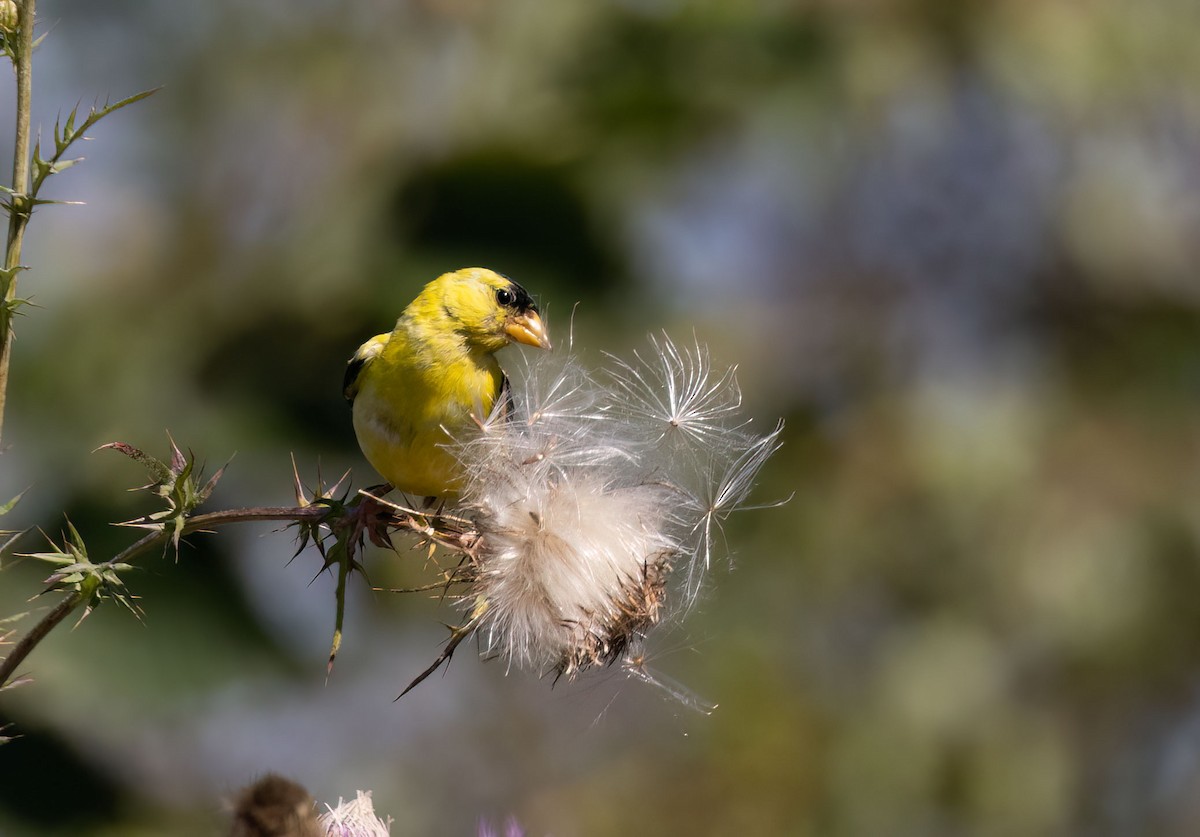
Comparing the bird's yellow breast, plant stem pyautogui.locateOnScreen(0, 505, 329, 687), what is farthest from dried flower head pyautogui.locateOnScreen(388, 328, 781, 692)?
plant stem pyautogui.locateOnScreen(0, 505, 329, 687)

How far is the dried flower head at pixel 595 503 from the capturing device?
7.99ft

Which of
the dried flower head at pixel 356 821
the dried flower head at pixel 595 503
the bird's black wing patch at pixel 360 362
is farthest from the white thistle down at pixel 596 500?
the bird's black wing patch at pixel 360 362

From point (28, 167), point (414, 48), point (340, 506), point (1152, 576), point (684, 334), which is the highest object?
point (28, 167)

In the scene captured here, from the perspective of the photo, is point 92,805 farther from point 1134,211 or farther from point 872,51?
point 1134,211

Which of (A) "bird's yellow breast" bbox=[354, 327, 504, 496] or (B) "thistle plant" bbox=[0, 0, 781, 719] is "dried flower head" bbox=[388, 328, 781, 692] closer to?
(B) "thistle plant" bbox=[0, 0, 781, 719]

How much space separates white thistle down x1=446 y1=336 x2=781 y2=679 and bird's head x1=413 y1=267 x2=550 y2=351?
10.2 inches

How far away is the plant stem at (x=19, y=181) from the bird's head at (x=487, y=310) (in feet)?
4.88

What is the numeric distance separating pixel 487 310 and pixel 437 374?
23 cm

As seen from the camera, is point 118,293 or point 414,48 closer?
point 118,293

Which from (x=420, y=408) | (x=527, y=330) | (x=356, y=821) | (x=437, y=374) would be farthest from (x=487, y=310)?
(x=356, y=821)

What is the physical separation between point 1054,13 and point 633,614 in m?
6.48

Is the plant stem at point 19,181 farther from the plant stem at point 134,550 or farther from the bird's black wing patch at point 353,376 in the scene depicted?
the bird's black wing patch at point 353,376

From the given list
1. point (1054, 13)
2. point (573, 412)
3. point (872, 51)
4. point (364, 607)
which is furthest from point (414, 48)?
point (573, 412)

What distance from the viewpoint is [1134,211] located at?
27.2 ft
